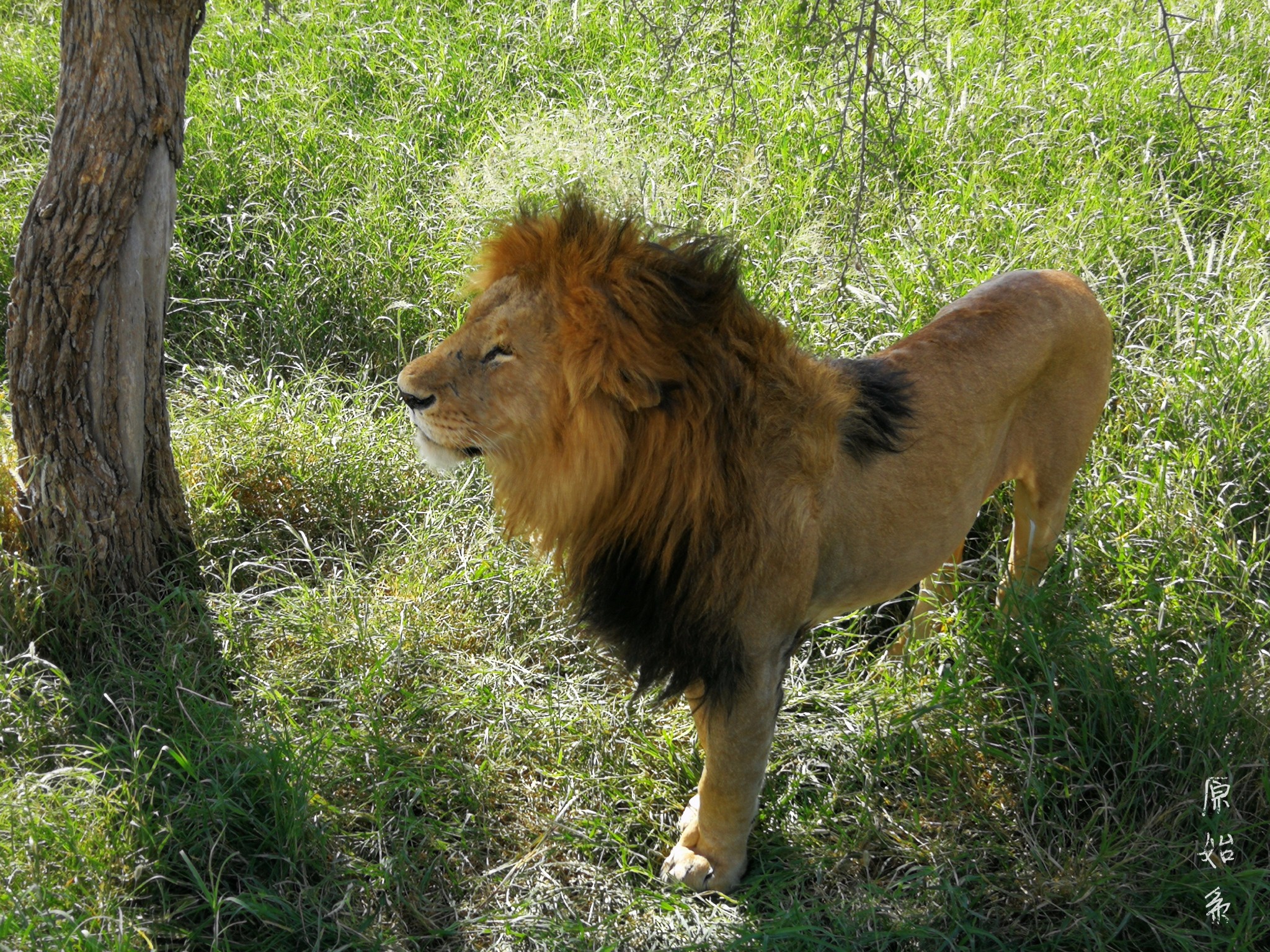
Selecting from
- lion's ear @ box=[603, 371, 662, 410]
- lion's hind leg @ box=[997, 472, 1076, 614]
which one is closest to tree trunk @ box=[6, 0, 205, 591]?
lion's ear @ box=[603, 371, 662, 410]

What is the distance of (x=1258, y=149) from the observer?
16.3 feet

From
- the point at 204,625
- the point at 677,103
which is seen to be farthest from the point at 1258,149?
the point at 204,625

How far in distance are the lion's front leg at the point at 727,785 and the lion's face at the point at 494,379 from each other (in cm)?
79

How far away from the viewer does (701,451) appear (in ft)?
7.14

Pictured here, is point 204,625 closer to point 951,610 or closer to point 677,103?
point 951,610

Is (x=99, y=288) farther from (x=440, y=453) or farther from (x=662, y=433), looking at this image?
(x=662, y=433)

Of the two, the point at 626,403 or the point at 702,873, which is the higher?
the point at 626,403

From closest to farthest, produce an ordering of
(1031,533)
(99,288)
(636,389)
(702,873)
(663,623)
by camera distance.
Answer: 1. (636,389)
2. (663,623)
3. (702,873)
4. (99,288)
5. (1031,533)

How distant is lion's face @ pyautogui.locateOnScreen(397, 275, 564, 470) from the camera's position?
2.13 meters

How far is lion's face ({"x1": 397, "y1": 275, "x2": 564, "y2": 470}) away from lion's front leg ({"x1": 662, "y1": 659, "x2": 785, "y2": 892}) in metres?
0.79

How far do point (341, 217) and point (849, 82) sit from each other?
2.99m

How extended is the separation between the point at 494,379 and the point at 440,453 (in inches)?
8.5

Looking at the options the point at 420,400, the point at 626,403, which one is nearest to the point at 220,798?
the point at 420,400

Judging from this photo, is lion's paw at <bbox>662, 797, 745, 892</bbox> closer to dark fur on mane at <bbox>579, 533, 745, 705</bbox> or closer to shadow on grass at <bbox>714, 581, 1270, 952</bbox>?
shadow on grass at <bbox>714, 581, 1270, 952</bbox>
